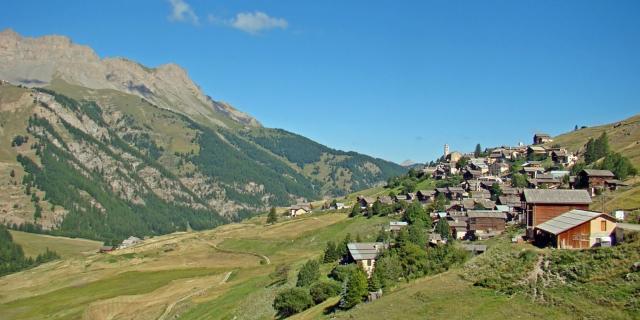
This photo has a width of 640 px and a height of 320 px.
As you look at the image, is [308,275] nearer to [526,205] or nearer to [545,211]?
[526,205]

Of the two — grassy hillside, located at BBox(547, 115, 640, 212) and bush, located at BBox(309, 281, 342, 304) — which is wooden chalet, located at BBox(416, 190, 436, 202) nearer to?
grassy hillside, located at BBox(547, 115, 640, 212)

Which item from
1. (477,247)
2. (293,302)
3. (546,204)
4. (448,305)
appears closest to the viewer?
(448,305)

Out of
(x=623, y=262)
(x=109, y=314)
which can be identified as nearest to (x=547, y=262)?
(x=623, y=262)

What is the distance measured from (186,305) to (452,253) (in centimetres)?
5220

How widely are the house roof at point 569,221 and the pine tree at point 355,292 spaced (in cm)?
1928

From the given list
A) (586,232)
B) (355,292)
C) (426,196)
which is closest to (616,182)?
(426,196)

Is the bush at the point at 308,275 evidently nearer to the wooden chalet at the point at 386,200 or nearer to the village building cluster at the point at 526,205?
the village building cluster at the point at 526,205

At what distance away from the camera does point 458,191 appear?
524 feet

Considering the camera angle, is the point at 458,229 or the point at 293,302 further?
the point at 458,229

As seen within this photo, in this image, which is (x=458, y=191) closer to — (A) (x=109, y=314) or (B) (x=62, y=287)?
(A) (x=109, y=314)

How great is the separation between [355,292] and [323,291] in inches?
616

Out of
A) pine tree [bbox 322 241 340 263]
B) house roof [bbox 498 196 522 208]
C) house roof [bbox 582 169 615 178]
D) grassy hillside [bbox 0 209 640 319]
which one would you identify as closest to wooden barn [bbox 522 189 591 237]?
grassy hillside [bbox 0 209 640 319]

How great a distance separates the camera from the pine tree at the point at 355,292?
65.0 meters

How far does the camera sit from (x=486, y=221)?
113 m
